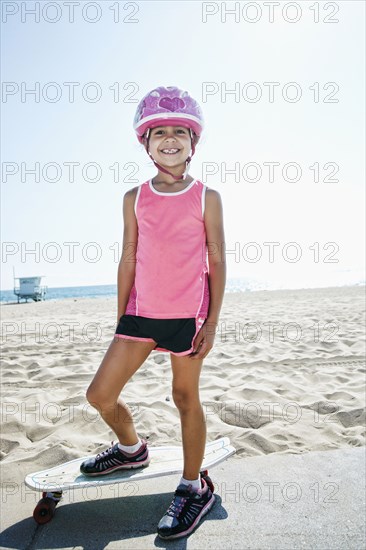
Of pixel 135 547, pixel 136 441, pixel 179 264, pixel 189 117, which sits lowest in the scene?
pixel 135 547

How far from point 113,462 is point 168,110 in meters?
1.92

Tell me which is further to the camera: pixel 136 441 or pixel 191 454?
pixel 136 441

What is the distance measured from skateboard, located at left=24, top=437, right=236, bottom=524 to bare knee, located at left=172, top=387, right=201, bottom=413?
39 cm

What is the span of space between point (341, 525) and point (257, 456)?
0.76 m

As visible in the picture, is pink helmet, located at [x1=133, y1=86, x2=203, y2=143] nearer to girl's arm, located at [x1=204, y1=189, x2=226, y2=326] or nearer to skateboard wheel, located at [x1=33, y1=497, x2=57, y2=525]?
girl's arm, located at [x1=204, y1=189, x2=226, y2=326]

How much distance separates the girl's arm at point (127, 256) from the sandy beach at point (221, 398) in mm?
1218

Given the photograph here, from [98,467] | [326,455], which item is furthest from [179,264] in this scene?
[326,455]

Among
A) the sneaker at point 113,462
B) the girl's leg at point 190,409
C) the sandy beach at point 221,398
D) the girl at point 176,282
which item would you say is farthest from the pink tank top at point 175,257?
the sandy beach at point 221,398

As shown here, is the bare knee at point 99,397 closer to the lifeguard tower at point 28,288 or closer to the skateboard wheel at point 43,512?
the skateboard wheel at point 43,512

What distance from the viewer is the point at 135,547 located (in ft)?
6.04

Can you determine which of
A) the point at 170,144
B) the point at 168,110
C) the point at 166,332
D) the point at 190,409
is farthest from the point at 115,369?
the point at 168,110

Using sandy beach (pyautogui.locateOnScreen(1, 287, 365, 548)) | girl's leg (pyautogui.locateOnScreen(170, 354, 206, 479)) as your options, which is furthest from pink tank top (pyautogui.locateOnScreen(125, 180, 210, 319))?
sandy beach (pyautogui.locateOnScreen(1, 287, 365, 548))

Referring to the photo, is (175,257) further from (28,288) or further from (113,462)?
(28,288)

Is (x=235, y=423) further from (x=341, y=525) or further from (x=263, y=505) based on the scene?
(x=341, y=525)
